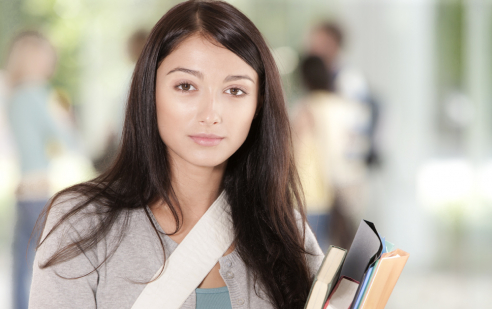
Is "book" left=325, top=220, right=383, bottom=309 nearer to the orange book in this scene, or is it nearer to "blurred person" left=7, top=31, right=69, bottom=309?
the orange book

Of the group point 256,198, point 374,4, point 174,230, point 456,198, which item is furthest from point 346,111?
point 174,230

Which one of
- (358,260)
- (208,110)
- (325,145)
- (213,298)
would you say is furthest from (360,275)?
(325,145)

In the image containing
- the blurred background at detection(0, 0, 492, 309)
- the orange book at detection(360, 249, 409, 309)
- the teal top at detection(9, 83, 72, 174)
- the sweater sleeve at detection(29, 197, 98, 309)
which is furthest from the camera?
the blurred background at detection(0, 0, 492, 309)

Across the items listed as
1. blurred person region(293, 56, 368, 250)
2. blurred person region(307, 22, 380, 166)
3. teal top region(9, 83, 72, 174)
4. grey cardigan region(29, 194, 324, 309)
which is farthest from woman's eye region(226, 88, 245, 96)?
blurred person region(307, 22, 380, 166)

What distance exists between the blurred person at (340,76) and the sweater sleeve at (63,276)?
2554 millimetres

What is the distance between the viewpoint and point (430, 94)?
180 inches

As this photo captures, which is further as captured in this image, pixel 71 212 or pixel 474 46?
pixel 474 46

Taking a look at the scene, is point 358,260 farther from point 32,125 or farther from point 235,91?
point 32,125

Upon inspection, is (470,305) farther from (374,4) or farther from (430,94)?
(374,4)

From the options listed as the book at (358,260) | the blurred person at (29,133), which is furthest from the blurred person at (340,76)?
the book at (358,260)

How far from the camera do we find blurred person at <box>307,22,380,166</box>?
356 cm

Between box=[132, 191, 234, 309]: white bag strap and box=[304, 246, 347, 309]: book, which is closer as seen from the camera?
box=[304, 246, 347, 309]: book

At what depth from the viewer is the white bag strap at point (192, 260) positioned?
108cm

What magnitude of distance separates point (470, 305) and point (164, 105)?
3.31m
